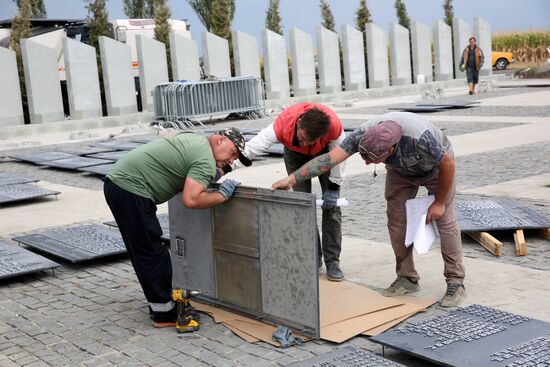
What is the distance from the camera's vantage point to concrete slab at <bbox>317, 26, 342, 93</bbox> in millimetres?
28641

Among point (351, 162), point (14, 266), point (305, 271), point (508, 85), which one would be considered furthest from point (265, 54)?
point (305, 271)

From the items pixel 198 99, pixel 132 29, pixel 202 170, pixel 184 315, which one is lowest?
pixel 184 315

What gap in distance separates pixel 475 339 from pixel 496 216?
315cm

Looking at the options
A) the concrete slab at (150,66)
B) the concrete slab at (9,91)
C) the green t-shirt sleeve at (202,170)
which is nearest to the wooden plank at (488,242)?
the green t-shirt sleeve at (202,170)

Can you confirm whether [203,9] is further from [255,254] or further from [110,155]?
[255,254]

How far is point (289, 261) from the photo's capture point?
5.09m

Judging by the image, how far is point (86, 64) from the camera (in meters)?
23.2

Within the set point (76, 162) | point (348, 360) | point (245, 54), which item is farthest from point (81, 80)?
point (348, 360)

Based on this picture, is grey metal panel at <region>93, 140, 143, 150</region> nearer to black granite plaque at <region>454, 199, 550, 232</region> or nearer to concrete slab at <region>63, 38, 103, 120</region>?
concrete slab at <region>63, 38, 103, 120</region>

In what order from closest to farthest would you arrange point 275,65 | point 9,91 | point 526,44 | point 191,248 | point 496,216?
point 191,248 < point 496,216 < point 9,91 < point 275,65 < point 526,44

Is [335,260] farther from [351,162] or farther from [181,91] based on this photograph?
[181,91]

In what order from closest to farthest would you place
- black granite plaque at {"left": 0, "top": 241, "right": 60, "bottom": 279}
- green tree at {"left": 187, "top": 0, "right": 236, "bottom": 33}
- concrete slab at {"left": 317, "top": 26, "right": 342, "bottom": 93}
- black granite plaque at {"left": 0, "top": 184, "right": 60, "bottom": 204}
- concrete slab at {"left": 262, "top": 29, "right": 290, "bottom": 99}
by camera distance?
black granite plaque at {"left": 0, "top": 241, "right": 60, "bottom": 279}
black granite plaque at {"left": 0, "top": 184, "right": 60, "bottom": 204}
concrete slab at {"left": 262, "top": 29, "right": 290, "bottom": 99}
concrete slab at {"left": 317, "top": 26, "right": 342, "bottom": 93}
green tree at {"left": 187, "top": 0, "right": 236, "bottom": 33}

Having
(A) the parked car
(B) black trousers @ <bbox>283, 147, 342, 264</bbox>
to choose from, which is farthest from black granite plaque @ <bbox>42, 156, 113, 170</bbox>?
(A) the parked car

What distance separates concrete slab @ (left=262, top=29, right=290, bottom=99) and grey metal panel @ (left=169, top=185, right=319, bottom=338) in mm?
21527
